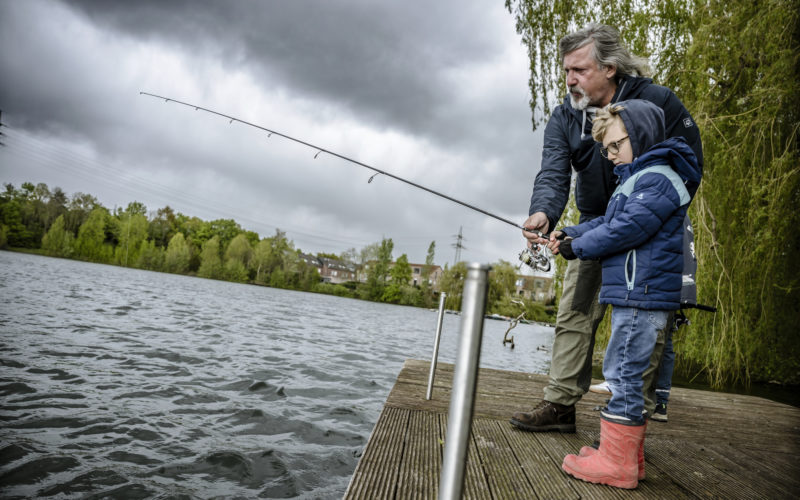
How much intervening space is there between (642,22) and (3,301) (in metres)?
13.0

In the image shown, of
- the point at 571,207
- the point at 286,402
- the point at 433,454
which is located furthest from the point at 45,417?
the point at 571,207

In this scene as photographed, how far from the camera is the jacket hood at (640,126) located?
194 cm

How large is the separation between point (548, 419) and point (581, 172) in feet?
4.77

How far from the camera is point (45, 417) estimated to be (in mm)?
3574

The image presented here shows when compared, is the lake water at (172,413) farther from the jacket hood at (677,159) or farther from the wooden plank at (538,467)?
the jacket hood at (677,159)

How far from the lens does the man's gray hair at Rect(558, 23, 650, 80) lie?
7.63 feet

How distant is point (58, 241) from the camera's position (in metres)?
48.2

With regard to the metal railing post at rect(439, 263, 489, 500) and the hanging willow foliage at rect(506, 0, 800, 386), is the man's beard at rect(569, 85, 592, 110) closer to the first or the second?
the metal railing post at rect(439, 263, 489, 500)

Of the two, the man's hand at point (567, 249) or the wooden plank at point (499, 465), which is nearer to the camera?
the wooden plank at point (499, 465)

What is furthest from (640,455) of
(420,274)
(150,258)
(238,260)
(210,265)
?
(420,274)

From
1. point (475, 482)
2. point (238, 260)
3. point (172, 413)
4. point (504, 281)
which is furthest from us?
point (238, 260)

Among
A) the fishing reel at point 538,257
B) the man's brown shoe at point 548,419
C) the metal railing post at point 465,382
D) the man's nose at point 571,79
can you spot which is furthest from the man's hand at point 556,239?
the metal railing post at point 465,382

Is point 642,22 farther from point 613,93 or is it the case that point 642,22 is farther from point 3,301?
point 3,301

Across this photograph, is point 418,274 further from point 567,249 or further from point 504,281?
point 567,249
